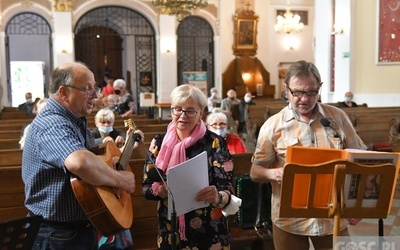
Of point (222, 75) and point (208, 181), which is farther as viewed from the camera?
point (222, 75)

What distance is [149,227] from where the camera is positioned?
11.4 feet

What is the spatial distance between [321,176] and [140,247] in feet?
5.66

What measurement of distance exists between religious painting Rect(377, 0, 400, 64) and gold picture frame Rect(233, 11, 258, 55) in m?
6.52

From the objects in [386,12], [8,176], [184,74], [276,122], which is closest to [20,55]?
[184,74]

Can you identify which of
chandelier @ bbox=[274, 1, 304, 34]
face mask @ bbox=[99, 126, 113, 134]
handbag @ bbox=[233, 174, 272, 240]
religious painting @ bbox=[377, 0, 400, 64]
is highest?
chandelier @ bbox=[274, 1, 304, 34]

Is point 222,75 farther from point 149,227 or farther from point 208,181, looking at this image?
point 208,181

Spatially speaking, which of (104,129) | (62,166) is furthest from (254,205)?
(104,129)

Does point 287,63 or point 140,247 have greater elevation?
point 287,63

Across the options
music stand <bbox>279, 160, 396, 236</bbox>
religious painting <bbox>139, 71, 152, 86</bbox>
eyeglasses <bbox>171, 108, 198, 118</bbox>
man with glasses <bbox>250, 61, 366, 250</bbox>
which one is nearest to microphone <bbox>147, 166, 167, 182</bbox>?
eyeglasses <bbox>171, 108, 198, 118</bbox>

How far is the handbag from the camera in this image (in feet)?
11.3

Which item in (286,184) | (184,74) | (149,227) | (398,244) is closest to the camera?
(286,184)

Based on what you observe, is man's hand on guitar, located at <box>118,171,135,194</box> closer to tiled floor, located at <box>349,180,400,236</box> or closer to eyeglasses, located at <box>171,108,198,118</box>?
eyeglasses, located at <box>171,108,198,118</box>

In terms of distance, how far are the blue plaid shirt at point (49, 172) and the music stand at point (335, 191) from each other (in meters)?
0.87

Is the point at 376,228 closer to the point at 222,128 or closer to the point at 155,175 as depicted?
the point at 222,128
